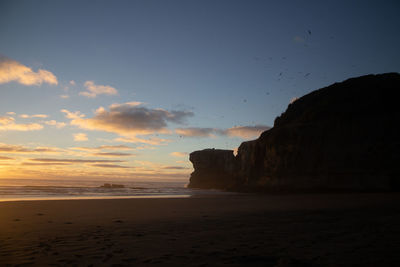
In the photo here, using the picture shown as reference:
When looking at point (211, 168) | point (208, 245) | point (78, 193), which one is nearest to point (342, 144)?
point (208, 245)

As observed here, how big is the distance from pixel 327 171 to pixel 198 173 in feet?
198

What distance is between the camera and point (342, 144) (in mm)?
31062

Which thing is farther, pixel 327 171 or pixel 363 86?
pixel 363 86

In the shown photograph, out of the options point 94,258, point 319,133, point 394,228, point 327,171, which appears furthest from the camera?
point 319,133

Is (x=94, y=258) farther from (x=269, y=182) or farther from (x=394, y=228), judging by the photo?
(x=269, y=182)

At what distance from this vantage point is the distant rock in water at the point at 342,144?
28375 mm

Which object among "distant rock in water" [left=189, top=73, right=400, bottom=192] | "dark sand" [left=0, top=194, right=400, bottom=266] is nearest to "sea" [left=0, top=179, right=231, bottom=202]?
"distant rock in water" [left=189, top=73, right=400, bottom=192]

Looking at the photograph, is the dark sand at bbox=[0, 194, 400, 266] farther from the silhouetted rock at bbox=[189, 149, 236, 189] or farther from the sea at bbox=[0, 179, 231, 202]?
the silhouetted rock at bbox=[189, 149, 236, 189]

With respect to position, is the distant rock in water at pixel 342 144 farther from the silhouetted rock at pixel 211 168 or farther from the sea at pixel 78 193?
the silhouetted rock at pixel 211 168

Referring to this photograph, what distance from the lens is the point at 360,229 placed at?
7707mm

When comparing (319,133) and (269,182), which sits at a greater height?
(319,133)

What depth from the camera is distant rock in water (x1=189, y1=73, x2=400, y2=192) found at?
93.1ft

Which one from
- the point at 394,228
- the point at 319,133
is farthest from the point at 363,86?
the point at 394,228

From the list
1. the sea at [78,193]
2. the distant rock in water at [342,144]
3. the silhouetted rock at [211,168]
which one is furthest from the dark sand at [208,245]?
the silhouetted rock at [211,168]
